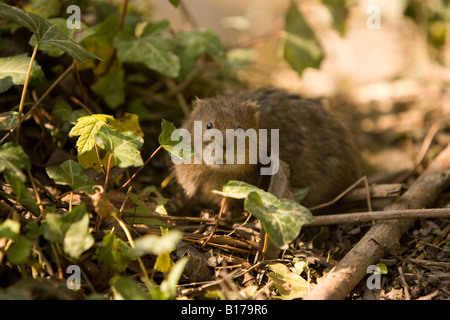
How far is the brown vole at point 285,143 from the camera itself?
371 cm

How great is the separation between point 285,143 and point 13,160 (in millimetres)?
2398

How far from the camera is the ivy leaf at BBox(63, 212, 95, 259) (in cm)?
246

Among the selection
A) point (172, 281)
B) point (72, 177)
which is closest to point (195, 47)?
point (72, 177)

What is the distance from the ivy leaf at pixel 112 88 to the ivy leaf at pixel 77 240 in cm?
197

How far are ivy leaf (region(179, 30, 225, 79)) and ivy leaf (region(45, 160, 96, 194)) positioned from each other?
162cm

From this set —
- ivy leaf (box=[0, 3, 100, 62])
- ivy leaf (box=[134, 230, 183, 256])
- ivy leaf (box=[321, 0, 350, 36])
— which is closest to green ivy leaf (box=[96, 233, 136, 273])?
ivy leaf (box=[134, 230, 183, 256])

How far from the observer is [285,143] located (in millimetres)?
4168

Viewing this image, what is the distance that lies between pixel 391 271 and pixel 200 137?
175 cm

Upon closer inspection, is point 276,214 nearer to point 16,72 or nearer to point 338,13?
point 16,72

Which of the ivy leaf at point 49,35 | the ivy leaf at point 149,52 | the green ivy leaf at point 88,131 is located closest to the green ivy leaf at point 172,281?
the green ivy leaf at point 88,131

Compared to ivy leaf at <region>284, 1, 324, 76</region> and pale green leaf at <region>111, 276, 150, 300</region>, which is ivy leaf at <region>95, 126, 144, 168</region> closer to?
pale green leaf at <region>111, 276, 150, 300</region>

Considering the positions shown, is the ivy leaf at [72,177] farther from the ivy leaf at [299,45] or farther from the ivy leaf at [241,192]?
the ivy leaf at [299,45]

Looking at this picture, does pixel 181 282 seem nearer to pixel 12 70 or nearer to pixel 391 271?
pixel 391 271
